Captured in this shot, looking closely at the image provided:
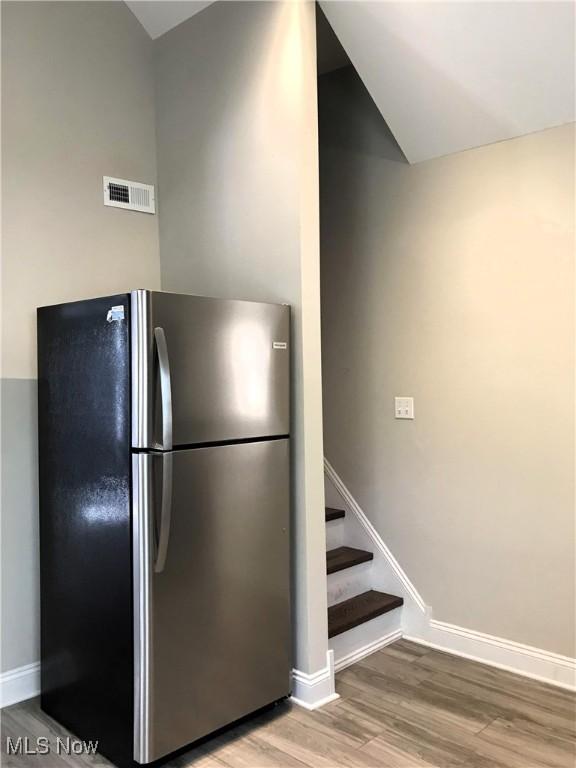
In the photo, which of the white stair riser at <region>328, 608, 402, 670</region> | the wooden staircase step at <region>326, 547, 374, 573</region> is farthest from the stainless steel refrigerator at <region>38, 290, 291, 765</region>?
the wooden staircase step at <region>326, 547, 374, 573</region>

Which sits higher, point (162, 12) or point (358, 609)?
point (162, 12)

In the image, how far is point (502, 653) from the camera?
294 centimetres

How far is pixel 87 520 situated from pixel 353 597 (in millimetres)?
1546

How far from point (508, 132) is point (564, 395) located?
3.75 ft

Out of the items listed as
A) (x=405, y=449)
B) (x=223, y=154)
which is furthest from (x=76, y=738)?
(x=223, y=154)

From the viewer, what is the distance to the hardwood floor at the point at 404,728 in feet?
7.39

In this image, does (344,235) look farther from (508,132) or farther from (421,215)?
(508,132)

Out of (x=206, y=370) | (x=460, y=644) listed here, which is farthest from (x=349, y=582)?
(x=206, y=370)

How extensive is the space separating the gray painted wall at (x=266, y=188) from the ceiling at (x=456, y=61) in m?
0.24

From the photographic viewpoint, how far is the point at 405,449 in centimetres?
332

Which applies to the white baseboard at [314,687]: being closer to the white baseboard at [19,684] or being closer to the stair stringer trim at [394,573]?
the stair stringer trim at [394,573]

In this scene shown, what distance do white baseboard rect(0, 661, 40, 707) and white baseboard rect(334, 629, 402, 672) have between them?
127 centimetres

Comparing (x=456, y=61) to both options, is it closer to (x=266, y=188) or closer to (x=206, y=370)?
(x=266, y=188)

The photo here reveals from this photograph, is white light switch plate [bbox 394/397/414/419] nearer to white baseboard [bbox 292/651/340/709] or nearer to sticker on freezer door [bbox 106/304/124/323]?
white baseboard [bbox 292/651/340/709]
